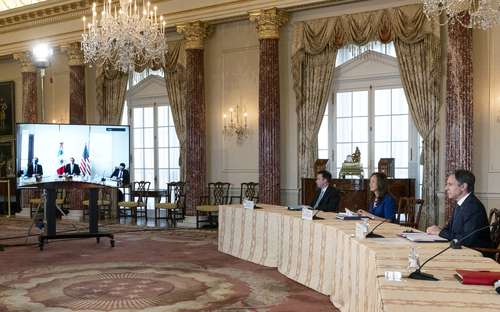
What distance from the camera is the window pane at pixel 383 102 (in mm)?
11266

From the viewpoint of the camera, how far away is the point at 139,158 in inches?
579

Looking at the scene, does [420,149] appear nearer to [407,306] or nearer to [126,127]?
[126,127]

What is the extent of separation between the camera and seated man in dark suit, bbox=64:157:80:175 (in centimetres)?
983

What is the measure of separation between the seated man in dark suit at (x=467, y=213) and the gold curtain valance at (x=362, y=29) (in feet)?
20.2

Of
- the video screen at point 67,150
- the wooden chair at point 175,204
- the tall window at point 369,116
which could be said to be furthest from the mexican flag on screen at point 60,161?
the tall window at point 369,116

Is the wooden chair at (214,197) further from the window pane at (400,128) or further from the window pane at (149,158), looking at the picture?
the window pane at (400,128)

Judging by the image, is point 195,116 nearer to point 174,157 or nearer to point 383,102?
point 174,157

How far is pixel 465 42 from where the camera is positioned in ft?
31.4

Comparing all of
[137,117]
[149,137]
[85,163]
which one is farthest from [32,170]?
[137,117]

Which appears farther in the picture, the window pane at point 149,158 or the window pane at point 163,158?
the window pane at point 149,158

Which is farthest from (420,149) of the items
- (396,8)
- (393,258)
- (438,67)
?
(393,258)

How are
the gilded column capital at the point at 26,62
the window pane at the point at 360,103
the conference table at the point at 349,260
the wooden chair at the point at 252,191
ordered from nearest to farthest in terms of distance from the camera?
the conference table at the point at 349,260 → the window pane at the point at 360,103 → the wooden chair at the point at 252,191 → the gilded column capital at the point at 26,62

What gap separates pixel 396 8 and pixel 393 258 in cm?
790

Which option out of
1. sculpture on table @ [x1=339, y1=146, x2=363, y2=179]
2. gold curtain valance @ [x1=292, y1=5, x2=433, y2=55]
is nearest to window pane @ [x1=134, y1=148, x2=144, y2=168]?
gold curtain valance @ [x1=292, y1=5, x2=433, y2=55]
